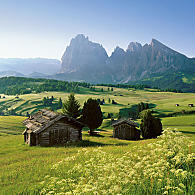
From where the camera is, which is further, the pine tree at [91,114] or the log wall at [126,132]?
the log wall at [126,132]

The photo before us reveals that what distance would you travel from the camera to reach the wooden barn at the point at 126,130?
62.5 m

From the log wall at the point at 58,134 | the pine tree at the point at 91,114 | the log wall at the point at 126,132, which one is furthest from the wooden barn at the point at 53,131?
the log wall at the point at 126,132

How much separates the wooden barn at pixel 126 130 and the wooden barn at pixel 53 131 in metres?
25.7

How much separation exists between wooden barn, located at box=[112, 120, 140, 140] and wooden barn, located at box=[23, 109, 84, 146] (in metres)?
25.7

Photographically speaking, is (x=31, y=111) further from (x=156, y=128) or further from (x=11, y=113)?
(x=156, y=128)

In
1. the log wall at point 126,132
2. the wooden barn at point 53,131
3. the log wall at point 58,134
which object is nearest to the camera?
the wooden barn at point 53,131

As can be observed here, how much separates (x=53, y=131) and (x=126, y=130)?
105ft

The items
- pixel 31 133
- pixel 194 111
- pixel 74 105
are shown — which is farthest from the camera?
pixel 194 111

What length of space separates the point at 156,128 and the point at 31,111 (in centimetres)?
16702

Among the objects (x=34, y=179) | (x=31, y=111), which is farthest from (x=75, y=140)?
(x=31, y=111)

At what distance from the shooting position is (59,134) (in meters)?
37.8

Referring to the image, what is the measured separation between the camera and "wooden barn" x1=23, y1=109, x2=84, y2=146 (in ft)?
119

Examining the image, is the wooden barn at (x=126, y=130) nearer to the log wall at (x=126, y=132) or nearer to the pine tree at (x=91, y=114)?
the log wall at (x=126, y=132)

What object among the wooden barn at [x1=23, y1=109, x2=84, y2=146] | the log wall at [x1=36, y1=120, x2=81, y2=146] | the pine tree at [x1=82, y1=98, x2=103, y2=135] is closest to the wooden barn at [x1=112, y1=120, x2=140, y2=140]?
the pine tree at [x1=82, y1=98, x2=103, y2=135]
